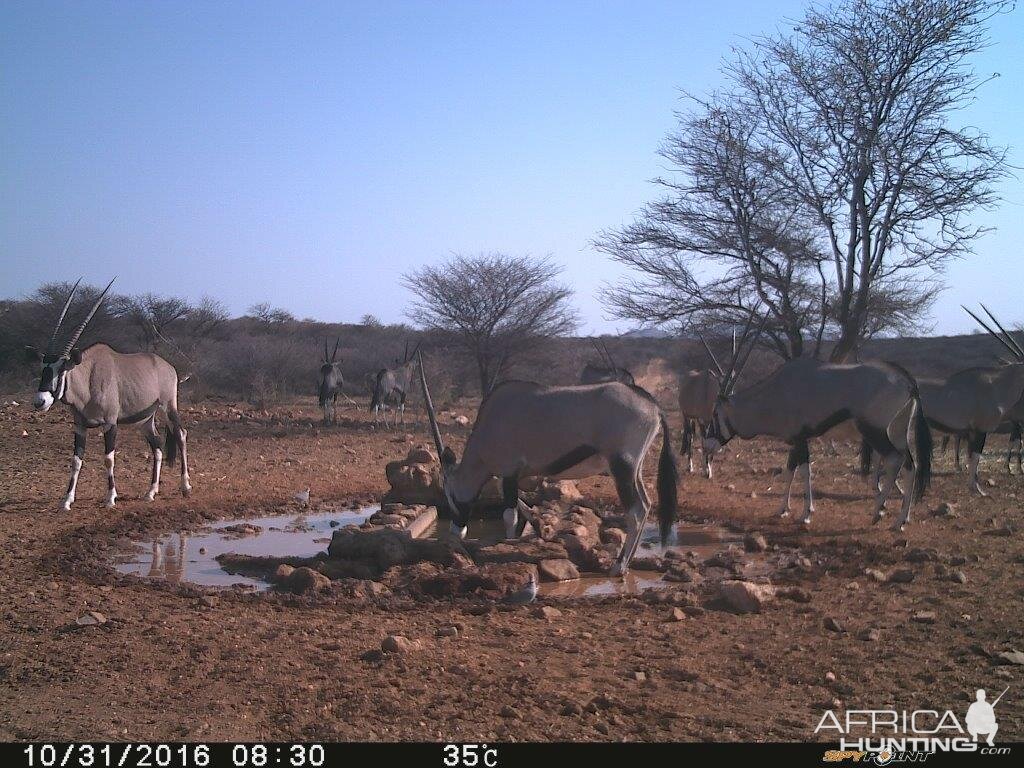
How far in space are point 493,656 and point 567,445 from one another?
129 inches

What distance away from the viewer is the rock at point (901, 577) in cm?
728

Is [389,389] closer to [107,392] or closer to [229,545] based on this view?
[107,392]

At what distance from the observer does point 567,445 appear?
27.3ft

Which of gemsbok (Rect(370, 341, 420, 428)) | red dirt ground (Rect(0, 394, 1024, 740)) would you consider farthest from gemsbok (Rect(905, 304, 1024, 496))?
gemsbok (Rect(370, 341, 420, 428))

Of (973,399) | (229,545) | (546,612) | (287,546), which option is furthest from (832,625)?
(973,399)

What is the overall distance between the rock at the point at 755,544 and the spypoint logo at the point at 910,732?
13.9 feet

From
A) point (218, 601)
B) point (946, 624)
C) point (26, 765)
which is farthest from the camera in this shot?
point (218, 601)

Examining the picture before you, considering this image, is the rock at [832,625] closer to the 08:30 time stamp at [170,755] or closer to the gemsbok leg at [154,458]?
the 08:30 time stamp at [170,755]

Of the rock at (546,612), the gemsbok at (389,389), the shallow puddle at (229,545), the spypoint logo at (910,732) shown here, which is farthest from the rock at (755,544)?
the gemsbok at (389,389)

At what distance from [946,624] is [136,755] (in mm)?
5205

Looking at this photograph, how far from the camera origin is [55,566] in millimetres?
7641

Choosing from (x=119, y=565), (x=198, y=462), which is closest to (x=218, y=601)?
(x=119, y=565)

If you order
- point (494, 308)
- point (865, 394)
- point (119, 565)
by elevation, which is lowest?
point (119, 565)

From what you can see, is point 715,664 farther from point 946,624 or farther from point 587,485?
point 587,485
